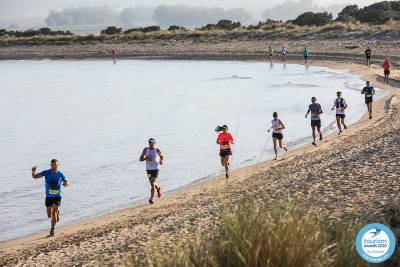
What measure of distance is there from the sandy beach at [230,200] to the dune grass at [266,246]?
1.48 ft

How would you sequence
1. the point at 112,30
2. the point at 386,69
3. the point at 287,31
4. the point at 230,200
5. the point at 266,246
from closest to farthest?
1. the point at 266,246
2. the point at 230,200
3. the point at 386,69
4. the point at 287,31
5. the point at 112,30

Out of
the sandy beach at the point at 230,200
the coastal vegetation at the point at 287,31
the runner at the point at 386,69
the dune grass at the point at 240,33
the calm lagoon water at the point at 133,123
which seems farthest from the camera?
the coastal vegetation at the point at 287,31

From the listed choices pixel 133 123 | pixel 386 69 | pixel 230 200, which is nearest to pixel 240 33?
pixel 386 69

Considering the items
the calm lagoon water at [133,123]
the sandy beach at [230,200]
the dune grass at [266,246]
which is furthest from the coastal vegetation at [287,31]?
the dune grass at [266,246]

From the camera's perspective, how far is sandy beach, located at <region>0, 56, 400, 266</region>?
8.71m

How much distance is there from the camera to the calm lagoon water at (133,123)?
50.3 feet

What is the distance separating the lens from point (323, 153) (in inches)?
640

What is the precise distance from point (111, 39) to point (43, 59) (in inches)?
517

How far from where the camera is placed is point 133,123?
26766mm

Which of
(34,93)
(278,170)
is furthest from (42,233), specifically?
(34,93)

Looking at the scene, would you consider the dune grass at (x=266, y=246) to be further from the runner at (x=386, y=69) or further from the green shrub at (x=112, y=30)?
the green shrub at (x=112, y=30)

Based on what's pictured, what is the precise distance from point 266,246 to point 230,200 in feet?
14.7

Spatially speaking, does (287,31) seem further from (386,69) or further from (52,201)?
(52,201)

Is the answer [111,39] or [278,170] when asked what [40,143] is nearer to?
[278,170]
